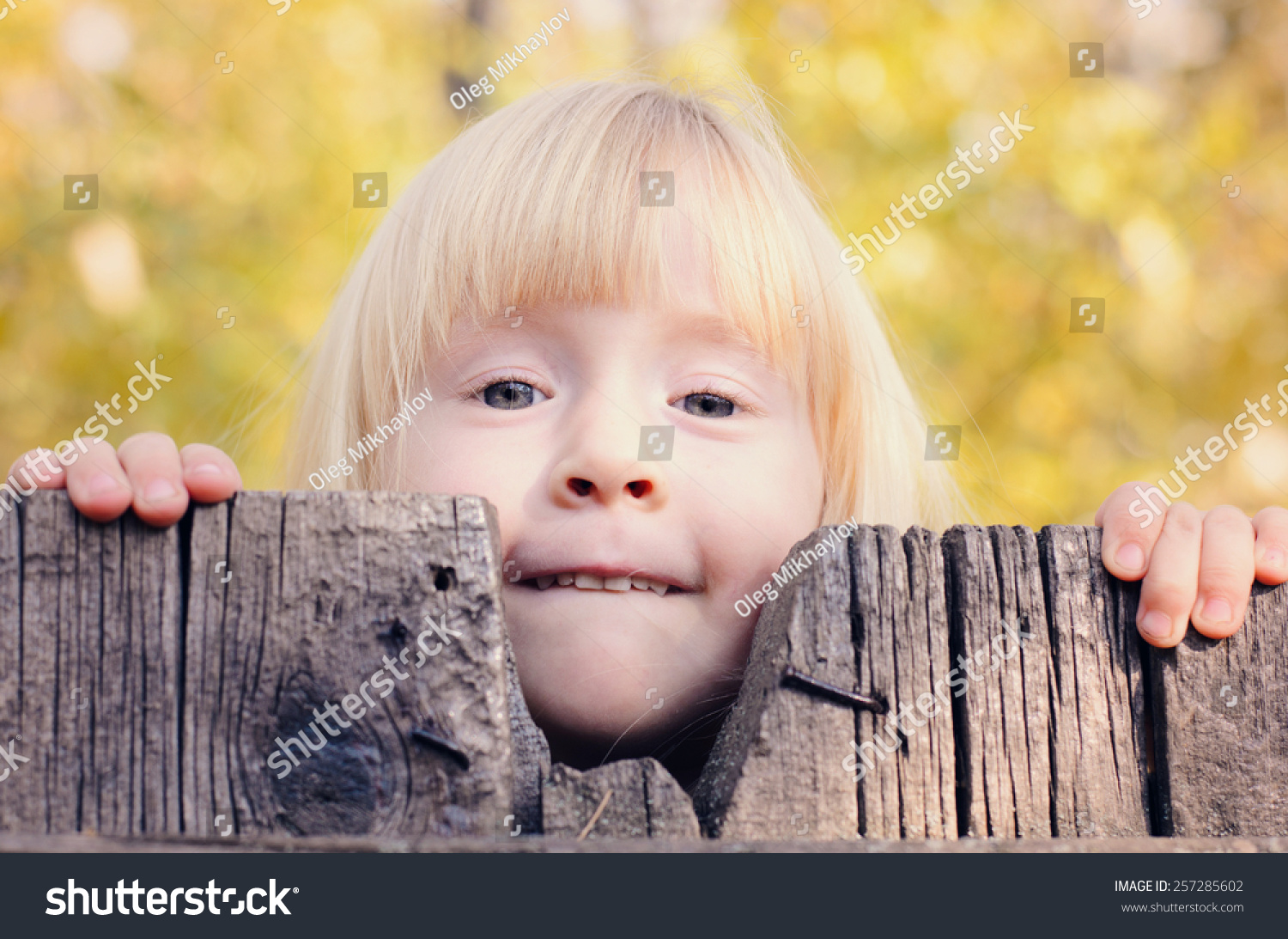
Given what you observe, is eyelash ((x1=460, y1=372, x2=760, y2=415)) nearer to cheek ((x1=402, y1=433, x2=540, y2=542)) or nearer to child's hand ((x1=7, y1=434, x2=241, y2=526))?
cheek ((x1=402, y1=433, x2=540, y2=542))

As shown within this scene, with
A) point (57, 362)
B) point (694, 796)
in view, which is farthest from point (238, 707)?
point (57, 362)

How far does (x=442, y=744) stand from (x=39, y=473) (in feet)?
2.16

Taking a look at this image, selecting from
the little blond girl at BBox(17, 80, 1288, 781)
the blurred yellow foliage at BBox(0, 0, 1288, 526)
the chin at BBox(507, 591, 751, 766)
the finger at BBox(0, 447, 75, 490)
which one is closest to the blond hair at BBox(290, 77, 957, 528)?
the little blond girl at BBox(17, 80, 1288, 781)

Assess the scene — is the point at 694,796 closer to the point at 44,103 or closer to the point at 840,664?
the point at 840,664

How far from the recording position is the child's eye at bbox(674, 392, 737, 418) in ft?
6.40

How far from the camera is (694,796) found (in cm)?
138

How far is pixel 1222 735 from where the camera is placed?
1.29 m

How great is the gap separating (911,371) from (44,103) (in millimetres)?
4600

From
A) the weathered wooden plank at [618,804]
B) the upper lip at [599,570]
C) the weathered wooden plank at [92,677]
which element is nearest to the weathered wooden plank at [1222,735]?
the weathered wooden plank at [618,804]

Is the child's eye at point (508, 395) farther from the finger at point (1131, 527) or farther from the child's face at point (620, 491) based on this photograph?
the finger at point (1131, 527)

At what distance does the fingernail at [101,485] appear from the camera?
1.18 metres

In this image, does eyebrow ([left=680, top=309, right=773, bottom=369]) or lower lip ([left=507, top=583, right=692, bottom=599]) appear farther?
eyebrow ([left=680, top=309, right=773, bottom=369])

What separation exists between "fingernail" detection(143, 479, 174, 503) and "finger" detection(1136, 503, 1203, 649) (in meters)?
1.27
